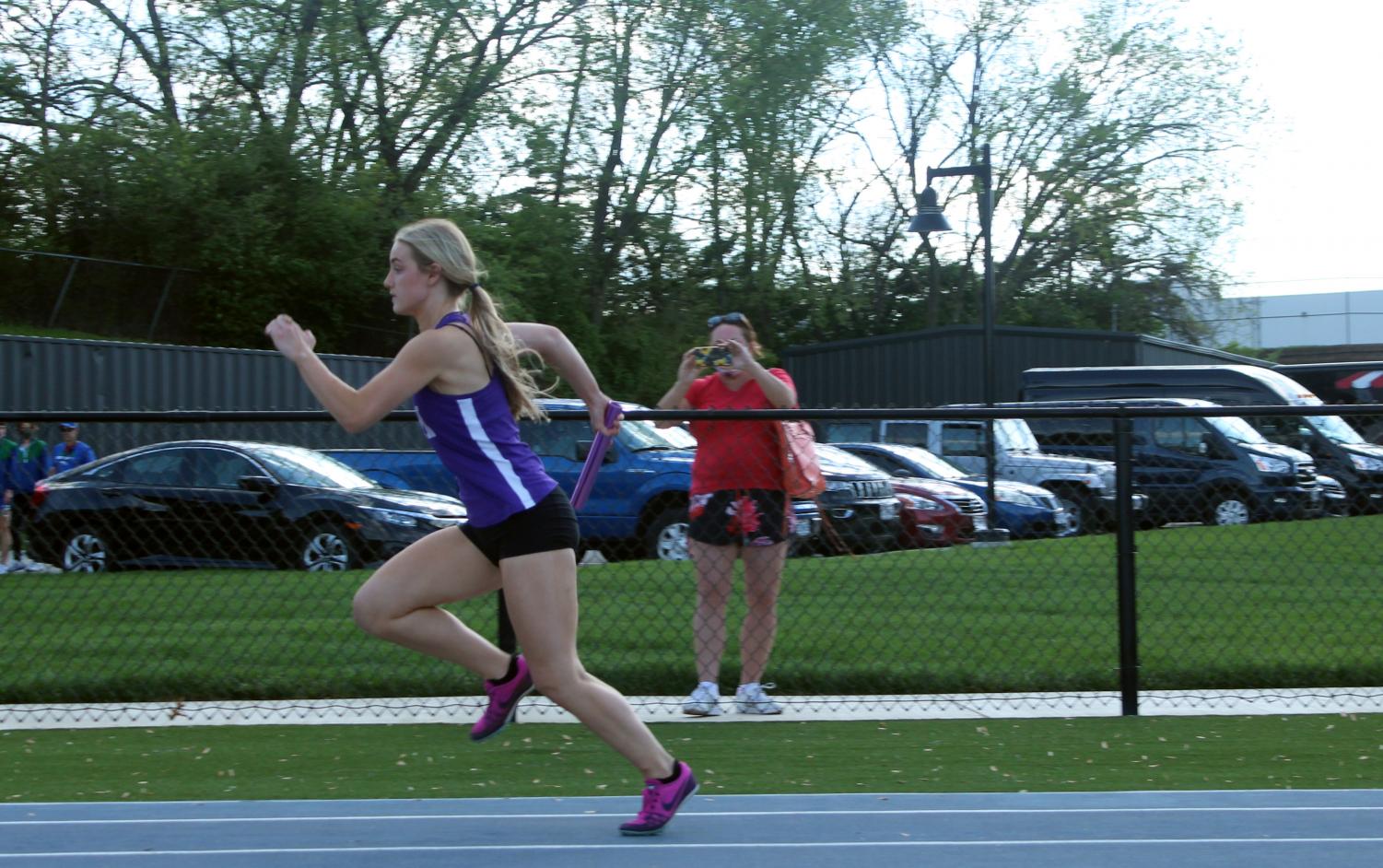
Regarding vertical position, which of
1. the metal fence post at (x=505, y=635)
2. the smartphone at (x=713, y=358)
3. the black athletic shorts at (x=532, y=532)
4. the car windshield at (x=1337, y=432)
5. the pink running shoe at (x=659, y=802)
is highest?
the smartphone at (x=713, y=358)

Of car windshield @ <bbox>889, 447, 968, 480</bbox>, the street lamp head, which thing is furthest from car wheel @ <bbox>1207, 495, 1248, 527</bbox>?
the street lamp head

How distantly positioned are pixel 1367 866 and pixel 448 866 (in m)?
2.67

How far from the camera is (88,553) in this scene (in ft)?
27.3

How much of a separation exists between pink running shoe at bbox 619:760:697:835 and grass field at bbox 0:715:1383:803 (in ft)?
2.83

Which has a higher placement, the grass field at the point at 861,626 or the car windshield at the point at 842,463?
the car windshield at the point at 842,463

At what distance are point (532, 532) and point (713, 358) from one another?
111 inches

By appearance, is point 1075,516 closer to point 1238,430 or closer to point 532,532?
point 1238,430

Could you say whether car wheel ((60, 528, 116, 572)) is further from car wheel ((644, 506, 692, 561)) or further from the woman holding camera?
car wheel ((644, 506, 692, 561))

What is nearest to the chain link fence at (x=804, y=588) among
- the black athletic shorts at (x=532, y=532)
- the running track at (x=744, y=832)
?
the running track at (x=744, y=832)

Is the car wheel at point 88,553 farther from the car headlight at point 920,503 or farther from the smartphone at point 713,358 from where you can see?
the car headlight at point 920,503

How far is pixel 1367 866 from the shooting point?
4.40 m

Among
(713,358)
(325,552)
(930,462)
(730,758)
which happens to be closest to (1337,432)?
(930,462)

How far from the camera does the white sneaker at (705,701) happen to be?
7305mm

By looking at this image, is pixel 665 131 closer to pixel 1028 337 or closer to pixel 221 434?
pixel 1028 337
